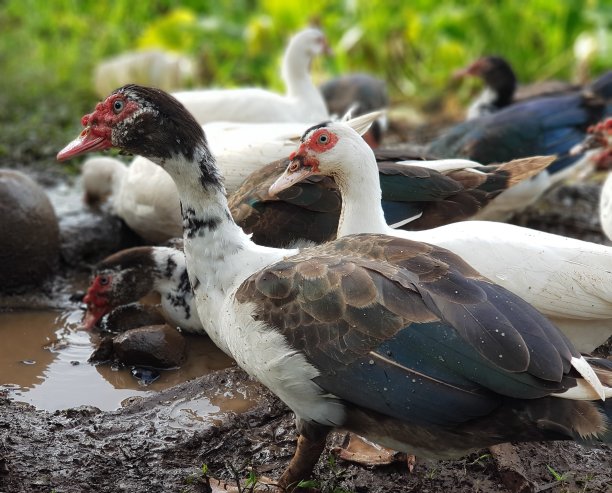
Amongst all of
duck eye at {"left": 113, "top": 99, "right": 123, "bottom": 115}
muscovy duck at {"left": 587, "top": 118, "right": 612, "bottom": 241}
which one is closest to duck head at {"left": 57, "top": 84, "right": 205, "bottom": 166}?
duck eye at {"left": 113, "top": 99, "right": 123, "bottom": 115}

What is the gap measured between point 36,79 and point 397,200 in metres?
5.64

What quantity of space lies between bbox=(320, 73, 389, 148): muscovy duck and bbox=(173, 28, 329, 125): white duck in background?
826 millimetres

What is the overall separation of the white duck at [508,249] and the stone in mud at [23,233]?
165 cm

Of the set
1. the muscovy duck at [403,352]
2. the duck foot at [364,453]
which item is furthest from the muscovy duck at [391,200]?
the duck foot at [364,453]

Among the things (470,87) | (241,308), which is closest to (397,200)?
(241,308)

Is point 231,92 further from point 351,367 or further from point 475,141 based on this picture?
point 351,367

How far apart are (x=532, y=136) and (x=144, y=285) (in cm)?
278

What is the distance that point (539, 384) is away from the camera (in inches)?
112

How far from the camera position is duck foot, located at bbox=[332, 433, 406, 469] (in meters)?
3.58

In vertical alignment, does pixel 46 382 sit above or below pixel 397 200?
below

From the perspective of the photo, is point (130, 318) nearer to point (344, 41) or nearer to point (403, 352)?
point (403, 352)

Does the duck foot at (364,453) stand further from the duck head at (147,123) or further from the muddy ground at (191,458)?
the duck head at (147,123)

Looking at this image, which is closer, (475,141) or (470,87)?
(475,141)

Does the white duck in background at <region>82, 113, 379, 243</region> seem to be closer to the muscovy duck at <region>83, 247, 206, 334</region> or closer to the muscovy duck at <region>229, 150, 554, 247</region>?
the muscovy duck at <region>229, 150, 554, 247</region>
